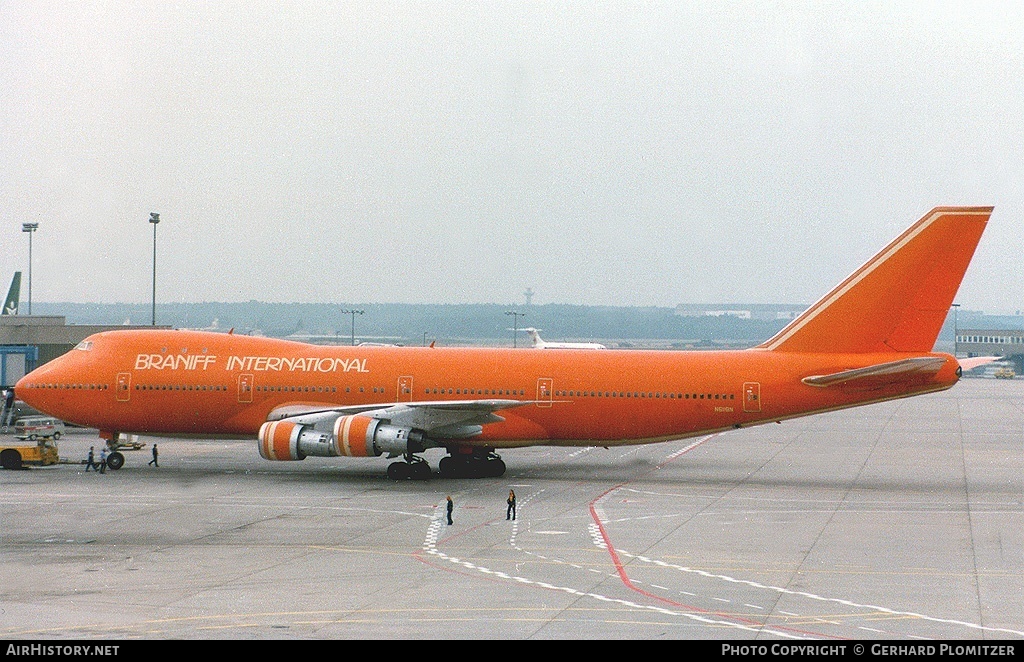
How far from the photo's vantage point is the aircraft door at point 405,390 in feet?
152

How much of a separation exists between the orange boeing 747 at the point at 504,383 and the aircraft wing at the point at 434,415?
0.05 m

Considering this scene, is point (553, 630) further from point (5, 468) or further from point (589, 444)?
point (5, 468)

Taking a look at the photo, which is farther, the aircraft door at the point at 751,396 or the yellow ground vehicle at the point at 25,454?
the yellow ground vehicle at the point at 25,454

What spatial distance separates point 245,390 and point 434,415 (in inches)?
304

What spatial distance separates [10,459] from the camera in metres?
48.2

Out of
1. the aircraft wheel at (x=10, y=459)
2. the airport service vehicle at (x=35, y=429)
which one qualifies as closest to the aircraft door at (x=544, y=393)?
the airport service vehicle at (x=35, y=429)

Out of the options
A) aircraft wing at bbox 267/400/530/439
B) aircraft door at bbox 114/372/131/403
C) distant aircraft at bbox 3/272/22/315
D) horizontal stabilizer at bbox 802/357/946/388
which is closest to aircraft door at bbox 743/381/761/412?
horizontal stabilizer at bbox 802/357/946/388

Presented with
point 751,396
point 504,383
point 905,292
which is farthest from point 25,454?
point 905,292

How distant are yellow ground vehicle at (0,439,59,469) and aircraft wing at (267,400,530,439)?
10.6m

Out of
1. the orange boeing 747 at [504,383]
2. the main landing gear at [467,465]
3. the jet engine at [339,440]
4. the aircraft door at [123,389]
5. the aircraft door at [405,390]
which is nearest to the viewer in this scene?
the orange boeing 747 at [504,383]

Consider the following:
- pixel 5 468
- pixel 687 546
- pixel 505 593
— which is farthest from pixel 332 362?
pixel 505 593

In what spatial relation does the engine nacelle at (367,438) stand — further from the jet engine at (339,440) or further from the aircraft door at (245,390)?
the aircraft door at (245,390)

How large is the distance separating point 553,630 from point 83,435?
4936 centimetres

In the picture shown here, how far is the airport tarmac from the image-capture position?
2203 centimetres
